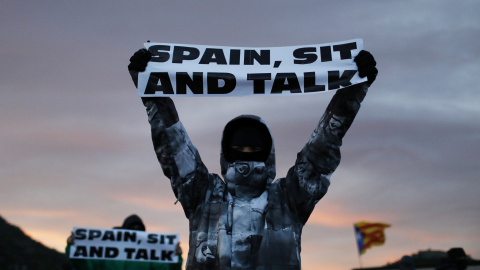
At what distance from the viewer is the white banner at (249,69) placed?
654cm

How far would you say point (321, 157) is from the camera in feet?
19.9

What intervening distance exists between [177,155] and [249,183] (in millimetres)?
760

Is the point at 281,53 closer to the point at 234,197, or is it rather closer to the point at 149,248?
the point at 234,197

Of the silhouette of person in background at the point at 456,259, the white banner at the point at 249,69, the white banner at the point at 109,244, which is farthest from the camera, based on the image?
the white banner at the point at 109,244

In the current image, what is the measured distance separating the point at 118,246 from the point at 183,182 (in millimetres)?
5946

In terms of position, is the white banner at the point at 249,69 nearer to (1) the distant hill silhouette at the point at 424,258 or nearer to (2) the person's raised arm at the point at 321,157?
(2) the person's raised arm at the point at 321,157

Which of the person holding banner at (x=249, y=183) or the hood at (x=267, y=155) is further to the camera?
the hood at (x=267, y=155)

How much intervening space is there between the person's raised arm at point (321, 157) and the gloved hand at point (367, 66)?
221 mm

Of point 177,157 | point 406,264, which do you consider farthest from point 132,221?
point 177,157

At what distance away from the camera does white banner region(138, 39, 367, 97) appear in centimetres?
654

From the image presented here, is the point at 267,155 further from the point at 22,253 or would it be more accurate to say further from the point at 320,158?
the point at 22,253

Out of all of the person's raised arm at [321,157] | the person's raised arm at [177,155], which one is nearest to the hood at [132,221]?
the person's raised arm at [177,155]

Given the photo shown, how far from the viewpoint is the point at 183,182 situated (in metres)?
6.10

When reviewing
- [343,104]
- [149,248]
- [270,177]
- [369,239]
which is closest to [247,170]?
[270,177]
